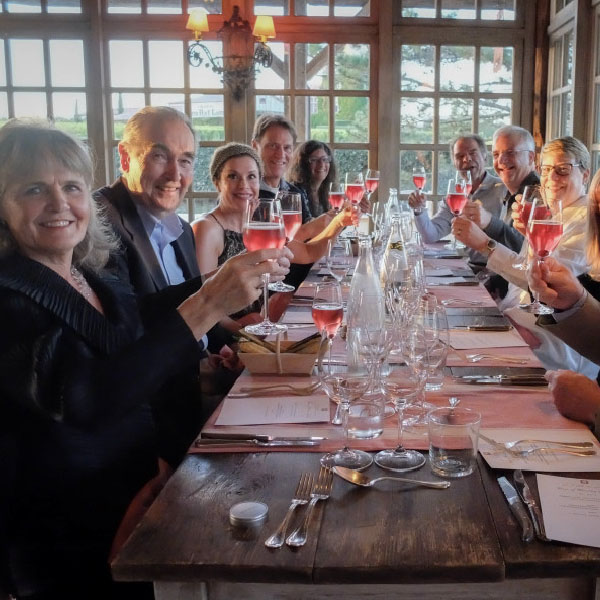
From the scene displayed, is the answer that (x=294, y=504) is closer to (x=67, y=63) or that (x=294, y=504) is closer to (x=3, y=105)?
(x=67, y=63)

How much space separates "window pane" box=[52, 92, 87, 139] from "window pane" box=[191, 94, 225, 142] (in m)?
0.86

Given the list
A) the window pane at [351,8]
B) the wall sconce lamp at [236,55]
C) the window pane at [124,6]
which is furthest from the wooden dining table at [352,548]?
the window pane at [124,6]

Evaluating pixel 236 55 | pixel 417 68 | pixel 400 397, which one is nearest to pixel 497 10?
pixel 417 68

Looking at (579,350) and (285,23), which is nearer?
(579,350)

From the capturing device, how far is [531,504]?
3.19 ft

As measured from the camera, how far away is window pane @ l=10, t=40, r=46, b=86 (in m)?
5.25

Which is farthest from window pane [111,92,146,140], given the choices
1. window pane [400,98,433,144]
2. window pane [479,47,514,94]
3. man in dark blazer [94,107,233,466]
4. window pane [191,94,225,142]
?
man in dark blazer [94,107,233,466]

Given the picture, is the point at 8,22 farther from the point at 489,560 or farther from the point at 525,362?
the point at 489,560

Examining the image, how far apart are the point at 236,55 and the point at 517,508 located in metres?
4.64

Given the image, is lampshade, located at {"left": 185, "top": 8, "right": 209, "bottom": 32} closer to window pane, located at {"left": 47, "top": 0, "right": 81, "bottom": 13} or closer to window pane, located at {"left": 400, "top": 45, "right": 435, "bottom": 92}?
window pane, located at {"left": 47, "top": 0, "right": 81, "bottom": 13}

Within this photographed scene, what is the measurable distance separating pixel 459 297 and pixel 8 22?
4.32 metres

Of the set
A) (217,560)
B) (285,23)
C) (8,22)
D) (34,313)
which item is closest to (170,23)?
(285,23)

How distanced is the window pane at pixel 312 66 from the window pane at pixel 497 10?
120 centimetres

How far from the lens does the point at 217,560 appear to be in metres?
0.86
